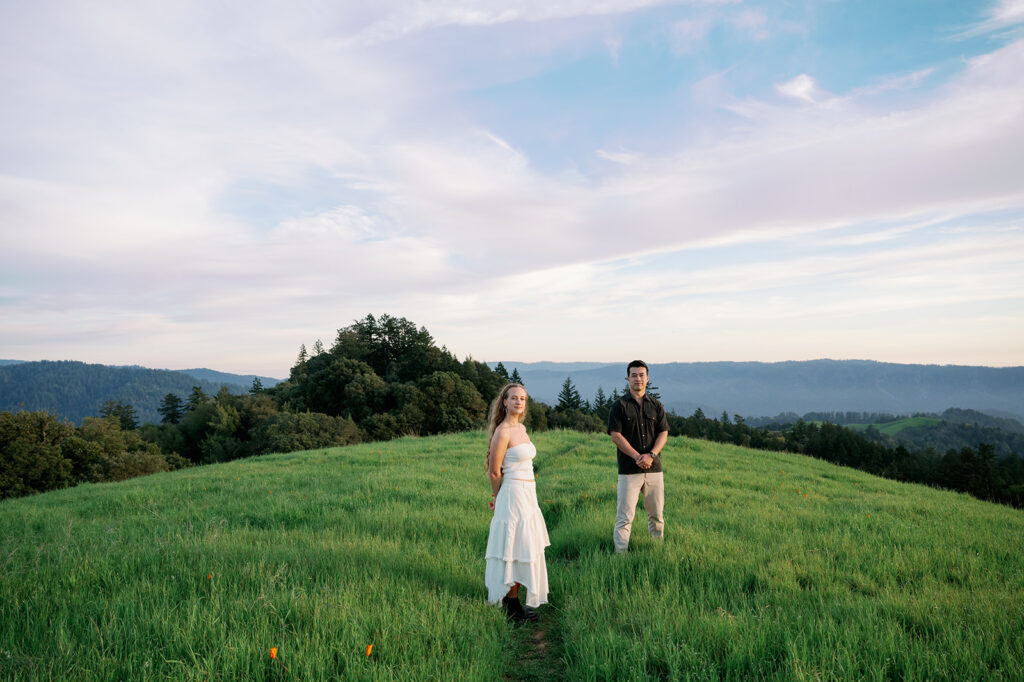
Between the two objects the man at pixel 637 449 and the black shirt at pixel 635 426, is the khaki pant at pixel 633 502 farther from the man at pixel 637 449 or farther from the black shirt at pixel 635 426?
the black shirt at pixel 635 426

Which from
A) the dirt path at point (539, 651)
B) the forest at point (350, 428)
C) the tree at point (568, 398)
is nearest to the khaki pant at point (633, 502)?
the dirt path at point (539, 651)

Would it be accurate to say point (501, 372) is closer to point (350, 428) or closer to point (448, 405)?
point (448, 405)

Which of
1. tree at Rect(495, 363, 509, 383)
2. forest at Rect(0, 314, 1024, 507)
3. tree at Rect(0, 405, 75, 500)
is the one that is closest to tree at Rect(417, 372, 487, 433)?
forest at Rect(0, 314, 1024, 507)

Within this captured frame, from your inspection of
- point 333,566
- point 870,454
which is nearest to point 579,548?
point 333,566

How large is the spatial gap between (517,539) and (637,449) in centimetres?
270

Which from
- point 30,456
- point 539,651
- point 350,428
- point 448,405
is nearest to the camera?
point 539,651

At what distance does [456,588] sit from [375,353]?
2652 inches

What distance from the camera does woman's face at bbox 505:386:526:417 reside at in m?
5.74

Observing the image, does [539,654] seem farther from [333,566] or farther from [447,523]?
[447,523]

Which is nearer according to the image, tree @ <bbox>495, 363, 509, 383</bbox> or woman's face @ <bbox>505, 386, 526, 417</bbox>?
woman's face @ <bbox>505, 386, 526, 417</bbox>

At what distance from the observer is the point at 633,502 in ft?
23.6

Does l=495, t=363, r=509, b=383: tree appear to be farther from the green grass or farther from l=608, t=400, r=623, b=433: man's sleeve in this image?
the green grass

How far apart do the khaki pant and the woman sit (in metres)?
1.98

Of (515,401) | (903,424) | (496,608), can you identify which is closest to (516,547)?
(496,608)
